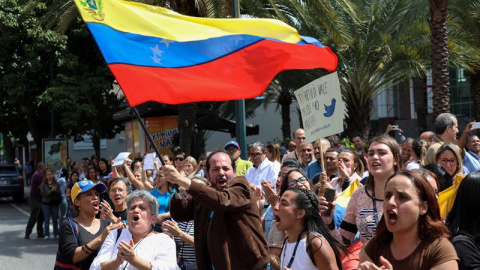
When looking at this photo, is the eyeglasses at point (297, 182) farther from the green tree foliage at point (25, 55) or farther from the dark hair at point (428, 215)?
the green tree foliage at point (25, 55)

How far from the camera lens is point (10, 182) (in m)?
29.6

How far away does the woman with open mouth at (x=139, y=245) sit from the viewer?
5199mm

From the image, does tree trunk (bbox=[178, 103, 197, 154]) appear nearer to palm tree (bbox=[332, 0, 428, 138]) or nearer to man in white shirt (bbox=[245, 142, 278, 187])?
palm tree (bbox=[332, 0, 428, 138])

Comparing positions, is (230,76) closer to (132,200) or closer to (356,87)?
(132,200)

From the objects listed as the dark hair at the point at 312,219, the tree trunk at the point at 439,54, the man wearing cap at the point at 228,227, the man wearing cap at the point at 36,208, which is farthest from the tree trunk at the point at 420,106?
the dark hair at the point at 312,219

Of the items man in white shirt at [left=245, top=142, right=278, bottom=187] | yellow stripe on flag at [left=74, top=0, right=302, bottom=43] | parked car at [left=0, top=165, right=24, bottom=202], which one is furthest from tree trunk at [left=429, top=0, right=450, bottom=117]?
parked car at [left=0, top=165, right=24, bottom=202]

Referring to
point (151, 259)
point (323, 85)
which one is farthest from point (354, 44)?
point (151, 259)

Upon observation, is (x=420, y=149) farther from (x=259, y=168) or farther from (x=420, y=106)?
(x=420, y=106)

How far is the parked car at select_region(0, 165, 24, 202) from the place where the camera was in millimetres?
29547

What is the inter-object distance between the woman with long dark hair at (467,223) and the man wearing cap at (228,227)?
1784 mm

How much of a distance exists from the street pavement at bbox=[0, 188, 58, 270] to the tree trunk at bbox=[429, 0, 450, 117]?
28.2ft

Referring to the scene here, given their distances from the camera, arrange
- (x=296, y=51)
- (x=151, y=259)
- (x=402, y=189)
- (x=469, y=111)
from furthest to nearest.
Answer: (x=469, y=111)
(x=296, y=51)
(x=151, y=259)
(x=402, y=189)

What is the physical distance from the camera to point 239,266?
5340mm

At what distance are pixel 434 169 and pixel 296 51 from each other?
2322mm
